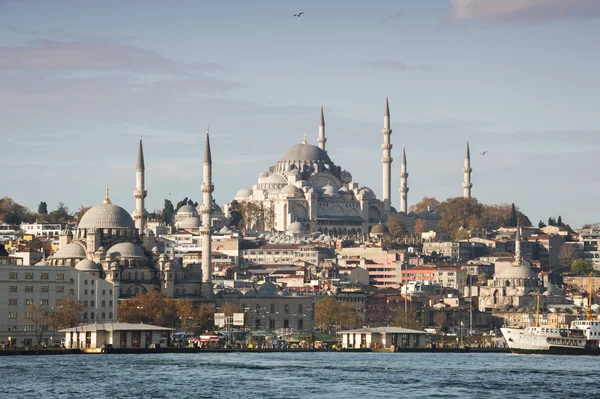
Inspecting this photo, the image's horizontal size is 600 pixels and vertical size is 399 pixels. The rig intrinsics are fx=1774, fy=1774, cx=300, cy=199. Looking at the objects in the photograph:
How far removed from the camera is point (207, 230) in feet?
413

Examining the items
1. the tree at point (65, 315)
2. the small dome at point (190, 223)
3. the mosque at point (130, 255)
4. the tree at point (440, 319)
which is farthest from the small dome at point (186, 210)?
the tree at point (65, 315)

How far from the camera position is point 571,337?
9875 cm

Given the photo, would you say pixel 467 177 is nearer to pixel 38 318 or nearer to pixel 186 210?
pixel 186 210

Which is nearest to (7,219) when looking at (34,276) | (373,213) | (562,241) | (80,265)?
(373,213)

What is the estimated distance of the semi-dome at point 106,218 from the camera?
127m

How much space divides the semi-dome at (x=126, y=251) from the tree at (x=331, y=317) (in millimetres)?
13076

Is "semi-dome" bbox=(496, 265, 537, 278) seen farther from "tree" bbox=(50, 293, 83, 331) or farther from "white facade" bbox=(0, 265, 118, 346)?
"tree" bbox=(50, 293, 83, 331)

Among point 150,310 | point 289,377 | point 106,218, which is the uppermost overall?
point 106,218

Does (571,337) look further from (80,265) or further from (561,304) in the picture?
(561,304)

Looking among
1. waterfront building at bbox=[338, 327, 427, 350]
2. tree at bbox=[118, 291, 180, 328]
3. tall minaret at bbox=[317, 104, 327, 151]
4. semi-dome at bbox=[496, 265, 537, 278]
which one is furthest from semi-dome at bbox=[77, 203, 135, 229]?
tall minaret at bbox=[317, 104, 327, 151]

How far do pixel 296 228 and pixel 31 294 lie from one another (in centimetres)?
8316

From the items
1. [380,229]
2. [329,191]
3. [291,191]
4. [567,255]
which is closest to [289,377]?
[380,229]

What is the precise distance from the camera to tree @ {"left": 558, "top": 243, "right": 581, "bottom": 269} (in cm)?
18162

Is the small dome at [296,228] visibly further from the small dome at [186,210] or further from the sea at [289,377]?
the sea at [289,377]
